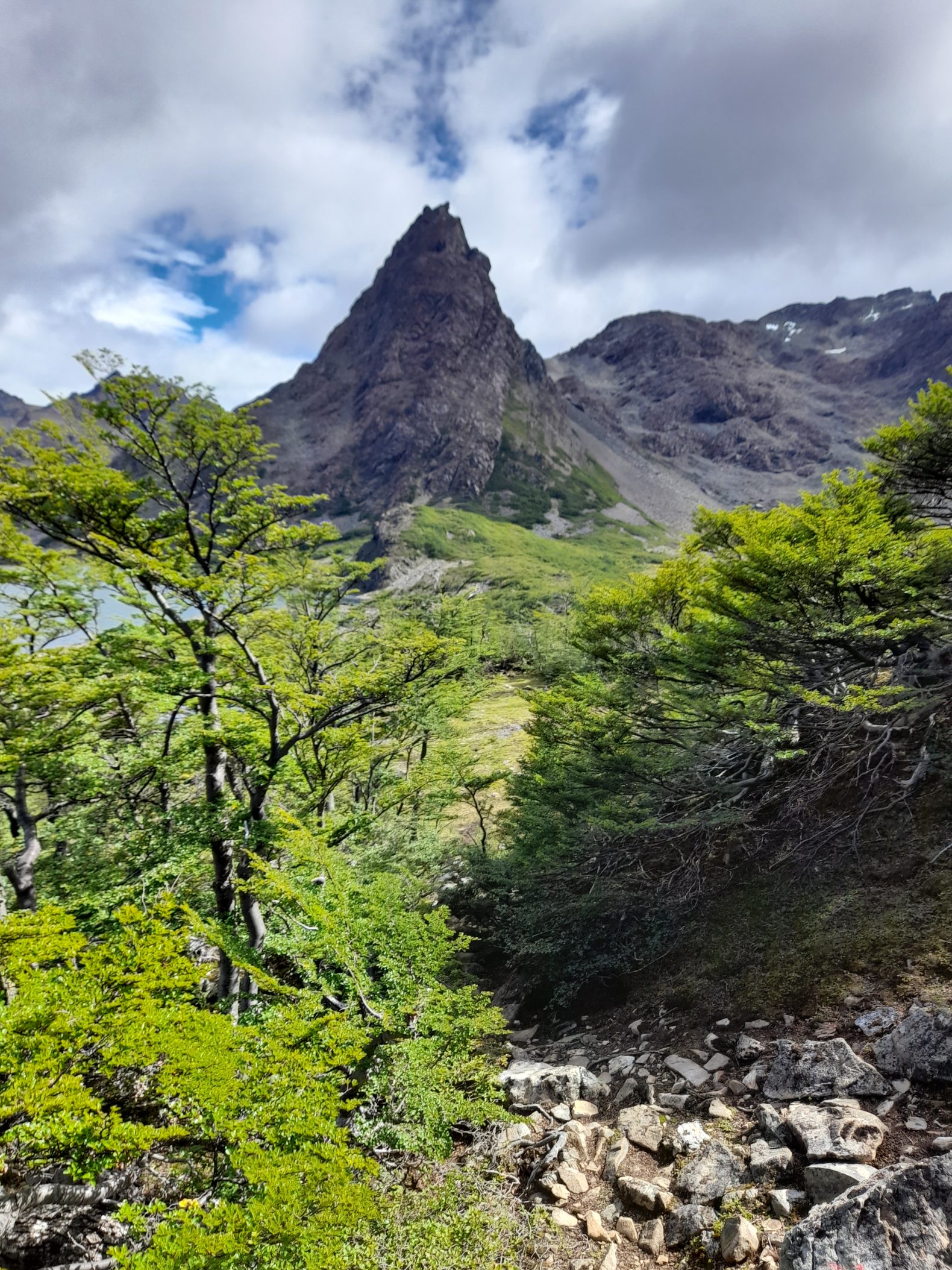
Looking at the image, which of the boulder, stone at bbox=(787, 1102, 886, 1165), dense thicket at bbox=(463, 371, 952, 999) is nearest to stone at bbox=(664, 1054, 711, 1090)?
the boulder

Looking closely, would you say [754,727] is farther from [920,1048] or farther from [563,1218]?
[563,1218]

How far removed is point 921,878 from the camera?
818 centimetres

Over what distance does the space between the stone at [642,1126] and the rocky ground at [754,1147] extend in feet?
0.07

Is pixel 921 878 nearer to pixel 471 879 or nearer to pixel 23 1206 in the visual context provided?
pixel 471 879

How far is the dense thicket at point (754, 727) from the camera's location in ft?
27.9

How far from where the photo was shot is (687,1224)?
486 cm

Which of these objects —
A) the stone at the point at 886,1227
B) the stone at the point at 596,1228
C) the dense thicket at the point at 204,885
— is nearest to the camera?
the stone at the point at 886,1227

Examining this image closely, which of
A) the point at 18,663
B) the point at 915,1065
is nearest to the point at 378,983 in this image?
the point at 915,1065

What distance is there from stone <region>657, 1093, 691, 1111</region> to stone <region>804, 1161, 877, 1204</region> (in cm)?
193

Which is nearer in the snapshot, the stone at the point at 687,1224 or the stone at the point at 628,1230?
the stone at the point at 687,1224

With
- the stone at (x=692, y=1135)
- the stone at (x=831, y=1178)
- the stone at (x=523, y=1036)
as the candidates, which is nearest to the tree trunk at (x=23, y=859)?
the stone at (x=523, y=1036)

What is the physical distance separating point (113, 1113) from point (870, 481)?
13.5 metres

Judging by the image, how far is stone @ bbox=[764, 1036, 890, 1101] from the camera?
5.57m

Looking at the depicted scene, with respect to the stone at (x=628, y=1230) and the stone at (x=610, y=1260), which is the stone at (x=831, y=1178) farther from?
the stone at (x=610, y=1260)
